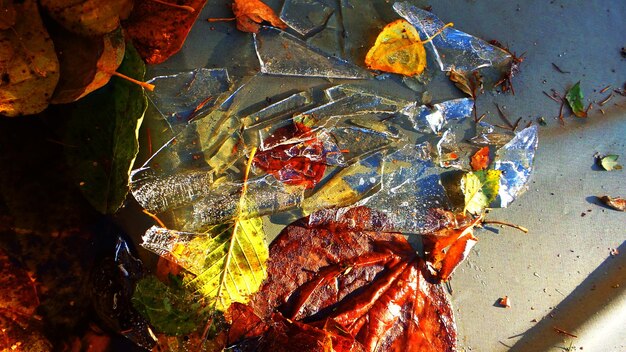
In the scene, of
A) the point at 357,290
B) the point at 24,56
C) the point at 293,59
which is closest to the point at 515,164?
the point at 357,290

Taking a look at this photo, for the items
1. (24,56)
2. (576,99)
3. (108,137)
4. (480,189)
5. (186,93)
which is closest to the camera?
(24,56)

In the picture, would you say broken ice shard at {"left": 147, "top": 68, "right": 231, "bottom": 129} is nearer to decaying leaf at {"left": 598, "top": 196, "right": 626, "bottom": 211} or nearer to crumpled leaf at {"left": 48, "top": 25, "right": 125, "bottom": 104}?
crumpled leaf at {"left": 48, "top": 25, "right": 125, "bottom": 104}

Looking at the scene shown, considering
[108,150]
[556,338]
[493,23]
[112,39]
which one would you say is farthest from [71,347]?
[493,23]

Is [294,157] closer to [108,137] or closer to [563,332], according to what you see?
[108,137]

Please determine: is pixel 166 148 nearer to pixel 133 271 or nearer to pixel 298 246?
pixel 133 271

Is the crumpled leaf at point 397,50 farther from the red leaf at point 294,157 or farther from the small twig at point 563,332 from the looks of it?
the small twig at point 563,332

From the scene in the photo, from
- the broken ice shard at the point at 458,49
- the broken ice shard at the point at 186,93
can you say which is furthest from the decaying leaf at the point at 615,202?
the broken ice shard at the point at 186,93
